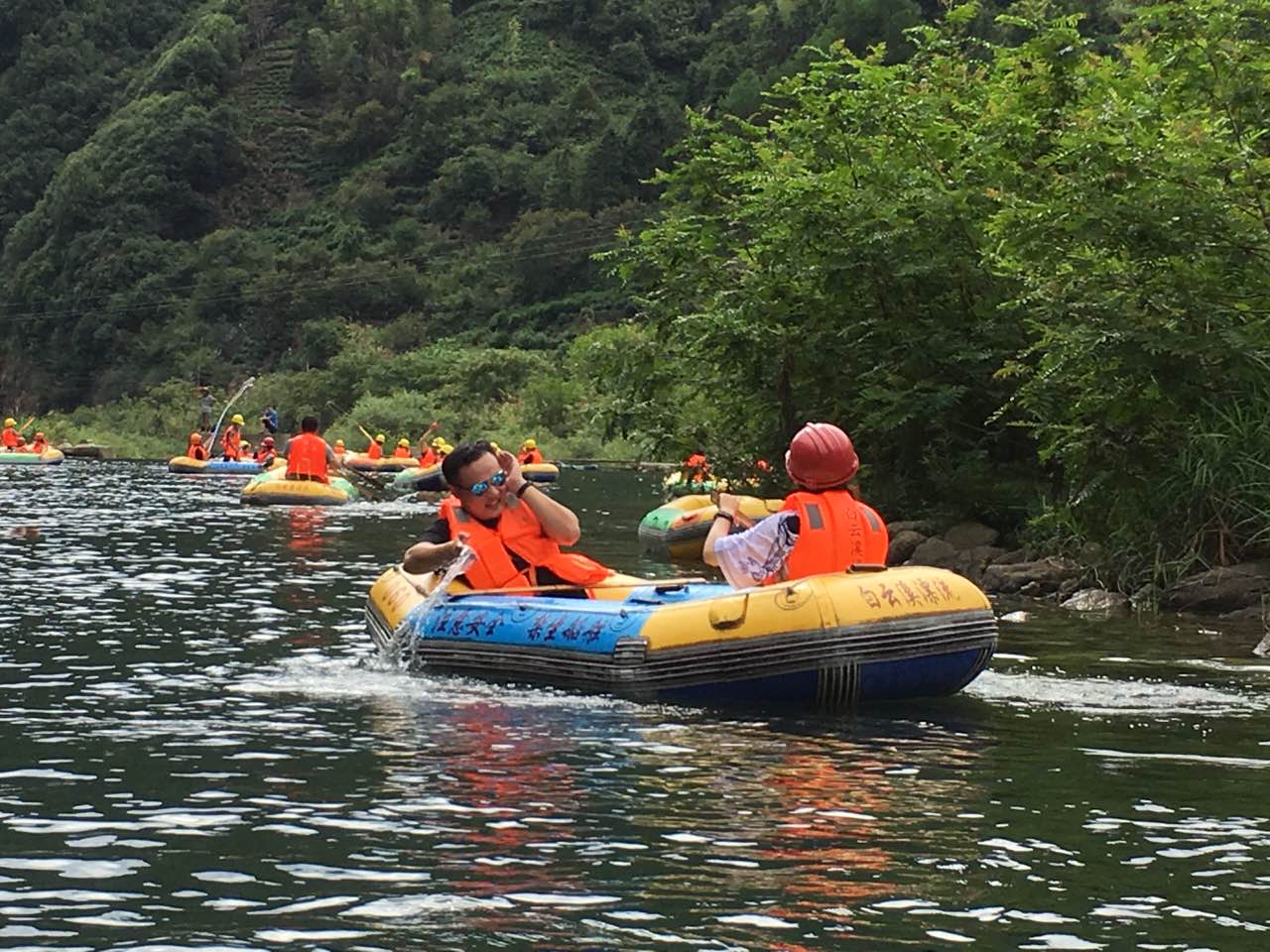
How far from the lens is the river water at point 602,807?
6.86m

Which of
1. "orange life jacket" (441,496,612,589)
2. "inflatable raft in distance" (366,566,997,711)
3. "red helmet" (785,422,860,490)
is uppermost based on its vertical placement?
"red helmet" (785,422,860,490)

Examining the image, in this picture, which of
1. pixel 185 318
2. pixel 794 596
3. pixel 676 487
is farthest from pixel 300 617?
pixel 185 318

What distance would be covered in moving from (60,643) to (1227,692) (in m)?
7.61

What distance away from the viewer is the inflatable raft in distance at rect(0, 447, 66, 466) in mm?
49344

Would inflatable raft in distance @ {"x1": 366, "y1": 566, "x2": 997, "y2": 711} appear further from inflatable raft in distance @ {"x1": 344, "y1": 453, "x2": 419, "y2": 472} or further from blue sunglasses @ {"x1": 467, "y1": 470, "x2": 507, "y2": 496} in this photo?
inflatable raft in distance @ {"x1": 344, "y1": 453, "x2": 419, "y2": 472}

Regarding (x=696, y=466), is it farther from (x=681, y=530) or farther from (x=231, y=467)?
(x=231, y=467)

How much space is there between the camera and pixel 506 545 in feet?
42.2

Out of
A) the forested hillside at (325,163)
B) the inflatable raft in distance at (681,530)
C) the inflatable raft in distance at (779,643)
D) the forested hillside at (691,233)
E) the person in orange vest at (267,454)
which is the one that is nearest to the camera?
the inflatable raft in distance at (779,643)

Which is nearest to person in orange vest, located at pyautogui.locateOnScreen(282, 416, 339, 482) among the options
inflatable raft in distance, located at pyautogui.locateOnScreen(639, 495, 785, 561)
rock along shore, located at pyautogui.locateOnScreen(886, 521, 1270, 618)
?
inflatable raft in distance, located at pyautogui.locateOnScreen(639, 495, 785, 561)

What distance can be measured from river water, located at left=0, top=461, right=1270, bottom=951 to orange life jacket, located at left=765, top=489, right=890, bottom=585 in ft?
2.80

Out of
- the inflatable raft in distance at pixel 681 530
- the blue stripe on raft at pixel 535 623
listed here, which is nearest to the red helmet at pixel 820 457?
the blue stripe on raft at pixel 535 623

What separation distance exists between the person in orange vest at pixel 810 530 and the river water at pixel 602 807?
2.87 ft

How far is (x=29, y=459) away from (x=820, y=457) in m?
41.6

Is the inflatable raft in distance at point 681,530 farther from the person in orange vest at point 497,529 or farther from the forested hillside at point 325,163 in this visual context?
the forested hillside at point 325,163
